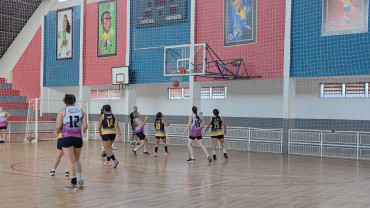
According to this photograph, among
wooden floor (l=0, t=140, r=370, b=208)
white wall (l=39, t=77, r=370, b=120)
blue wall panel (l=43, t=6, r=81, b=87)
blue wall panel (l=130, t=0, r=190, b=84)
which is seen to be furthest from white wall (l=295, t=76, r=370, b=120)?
blue wall panel (l=43, t=6, r=81, b=87)

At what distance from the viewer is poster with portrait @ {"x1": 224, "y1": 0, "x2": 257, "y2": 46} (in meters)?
19.6

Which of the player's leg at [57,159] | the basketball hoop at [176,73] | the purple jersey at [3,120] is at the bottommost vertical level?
the player's leg at [57,159]

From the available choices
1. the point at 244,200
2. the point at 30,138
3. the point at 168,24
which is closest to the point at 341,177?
the point at 244,200

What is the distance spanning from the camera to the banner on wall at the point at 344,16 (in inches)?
655

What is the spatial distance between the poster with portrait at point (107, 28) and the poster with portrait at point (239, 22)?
24.1ft

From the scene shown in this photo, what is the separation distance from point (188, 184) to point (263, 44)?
11224mm

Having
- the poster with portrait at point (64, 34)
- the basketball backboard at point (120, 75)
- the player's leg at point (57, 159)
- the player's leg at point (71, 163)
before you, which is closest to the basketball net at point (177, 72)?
the basketball backboard at point (120, 75)

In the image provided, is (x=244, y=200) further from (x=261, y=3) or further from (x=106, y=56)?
(x=106, y=56)

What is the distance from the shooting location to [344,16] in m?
17.1

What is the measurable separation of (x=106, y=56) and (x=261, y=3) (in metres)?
10.0

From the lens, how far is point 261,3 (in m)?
19.3

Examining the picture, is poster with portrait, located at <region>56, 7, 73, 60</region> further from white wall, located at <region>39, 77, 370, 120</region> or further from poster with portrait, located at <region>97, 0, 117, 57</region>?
white wall, located at <region>39, 77, 370, 120</region>

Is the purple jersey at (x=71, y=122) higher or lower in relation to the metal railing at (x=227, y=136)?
higher

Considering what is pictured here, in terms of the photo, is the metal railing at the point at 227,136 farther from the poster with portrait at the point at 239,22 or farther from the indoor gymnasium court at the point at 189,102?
the poster with portrait at the point at 239,22
